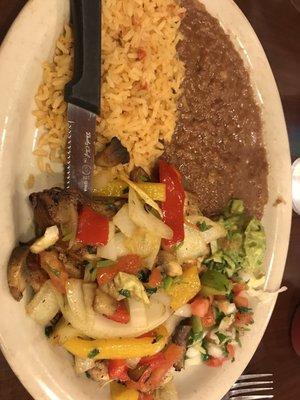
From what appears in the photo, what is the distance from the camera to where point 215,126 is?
2.83m

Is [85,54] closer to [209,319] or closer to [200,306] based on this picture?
[200,306]

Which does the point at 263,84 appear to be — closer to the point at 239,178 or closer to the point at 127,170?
the point at 239,178

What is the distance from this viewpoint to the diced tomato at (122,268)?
2338mm

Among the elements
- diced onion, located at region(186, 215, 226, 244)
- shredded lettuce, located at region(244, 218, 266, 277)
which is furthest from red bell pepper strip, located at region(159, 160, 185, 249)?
shredded lettuce, located at region(244, 218, 266, 277)

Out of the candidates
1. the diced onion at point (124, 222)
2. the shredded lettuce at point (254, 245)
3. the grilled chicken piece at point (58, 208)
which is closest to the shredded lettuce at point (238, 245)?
the shredded lettuce at point (254, 245)

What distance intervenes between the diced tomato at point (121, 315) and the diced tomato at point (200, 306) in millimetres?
418

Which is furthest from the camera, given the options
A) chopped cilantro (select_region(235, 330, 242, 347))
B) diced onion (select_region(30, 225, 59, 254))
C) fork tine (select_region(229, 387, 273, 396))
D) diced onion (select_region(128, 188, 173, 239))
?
fork tine (select_region(229, 387, 273, 396))

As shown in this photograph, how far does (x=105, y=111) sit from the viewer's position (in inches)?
97.3

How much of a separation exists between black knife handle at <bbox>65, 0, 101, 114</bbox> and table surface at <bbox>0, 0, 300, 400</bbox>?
1091 mm

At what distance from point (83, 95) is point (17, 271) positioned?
761 millimetres

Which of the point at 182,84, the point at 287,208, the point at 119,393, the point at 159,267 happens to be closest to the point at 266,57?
the point at 182,84

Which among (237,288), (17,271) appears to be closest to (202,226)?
(237,288)

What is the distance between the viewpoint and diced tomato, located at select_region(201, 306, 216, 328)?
2723mm

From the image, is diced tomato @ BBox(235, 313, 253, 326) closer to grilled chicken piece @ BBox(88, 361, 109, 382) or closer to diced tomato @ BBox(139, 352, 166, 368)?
diced tomato @ BBox(139, 352, 166, 368)
